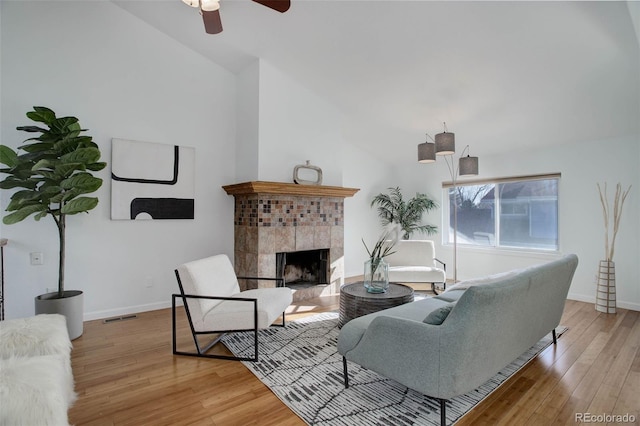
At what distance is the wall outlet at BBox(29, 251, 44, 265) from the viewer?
11.2ft

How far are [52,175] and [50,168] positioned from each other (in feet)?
0.22

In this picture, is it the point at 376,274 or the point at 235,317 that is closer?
the point at 235,317

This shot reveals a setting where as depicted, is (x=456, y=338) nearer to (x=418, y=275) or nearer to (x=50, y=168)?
(x=418, y=275)

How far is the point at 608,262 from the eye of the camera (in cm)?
395

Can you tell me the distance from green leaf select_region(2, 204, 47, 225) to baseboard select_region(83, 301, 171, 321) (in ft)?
4.35

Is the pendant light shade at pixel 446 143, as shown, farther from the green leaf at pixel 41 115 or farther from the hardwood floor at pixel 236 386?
the green leaf at pixel 41 115

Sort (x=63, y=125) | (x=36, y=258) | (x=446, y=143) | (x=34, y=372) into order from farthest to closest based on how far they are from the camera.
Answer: (x=446, y=143) → (x=36, y=258) → (x=63, y=125) → (x=34, y=372)

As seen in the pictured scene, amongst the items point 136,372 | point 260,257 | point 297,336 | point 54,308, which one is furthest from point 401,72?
point 54,308

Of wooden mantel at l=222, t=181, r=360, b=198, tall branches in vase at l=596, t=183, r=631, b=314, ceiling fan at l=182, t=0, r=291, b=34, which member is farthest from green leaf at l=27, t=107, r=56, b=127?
tall branches in vase at l=596, t=183, r=631, b=314


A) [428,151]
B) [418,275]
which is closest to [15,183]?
[428,151]

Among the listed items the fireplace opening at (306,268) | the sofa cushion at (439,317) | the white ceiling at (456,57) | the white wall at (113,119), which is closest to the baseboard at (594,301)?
the white ceiling at (456,57)

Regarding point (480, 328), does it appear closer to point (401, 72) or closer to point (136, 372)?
point (136, 372)

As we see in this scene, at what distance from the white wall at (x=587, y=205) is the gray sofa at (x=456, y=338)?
2.82 metres

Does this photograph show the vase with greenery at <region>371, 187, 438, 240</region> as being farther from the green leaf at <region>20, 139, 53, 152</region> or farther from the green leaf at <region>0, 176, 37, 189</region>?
the green leaf at <region>0, 176, 37, 189</region>
